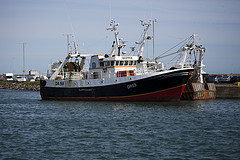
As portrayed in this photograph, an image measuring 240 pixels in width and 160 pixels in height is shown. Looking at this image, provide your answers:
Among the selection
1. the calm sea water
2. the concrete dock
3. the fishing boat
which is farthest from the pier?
the calm sea water

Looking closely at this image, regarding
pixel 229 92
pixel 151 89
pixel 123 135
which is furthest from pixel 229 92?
pixel 123 135

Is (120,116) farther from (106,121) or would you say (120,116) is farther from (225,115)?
(225,115)

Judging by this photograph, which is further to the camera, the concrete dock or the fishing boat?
the concrete dock

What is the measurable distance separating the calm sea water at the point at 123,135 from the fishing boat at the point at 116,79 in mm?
5082

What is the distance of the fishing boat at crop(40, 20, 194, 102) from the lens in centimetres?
3544

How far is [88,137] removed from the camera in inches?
795

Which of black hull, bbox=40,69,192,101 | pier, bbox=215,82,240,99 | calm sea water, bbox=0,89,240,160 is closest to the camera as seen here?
calm sea water, bbox=0,89,240,160

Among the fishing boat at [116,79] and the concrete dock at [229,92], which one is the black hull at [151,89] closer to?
the fishing boat at [116,79]

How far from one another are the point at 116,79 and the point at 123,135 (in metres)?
16.9

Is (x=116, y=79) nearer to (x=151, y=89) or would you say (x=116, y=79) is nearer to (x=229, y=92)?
(x=151, y=89)

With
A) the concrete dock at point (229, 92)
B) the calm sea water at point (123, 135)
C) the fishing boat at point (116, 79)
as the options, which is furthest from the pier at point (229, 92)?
the calm sea water at point (123, 135)

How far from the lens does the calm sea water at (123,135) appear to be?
655 inches

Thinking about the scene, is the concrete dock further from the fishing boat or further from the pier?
the fishing boat

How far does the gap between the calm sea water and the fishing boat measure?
508 centimetres
